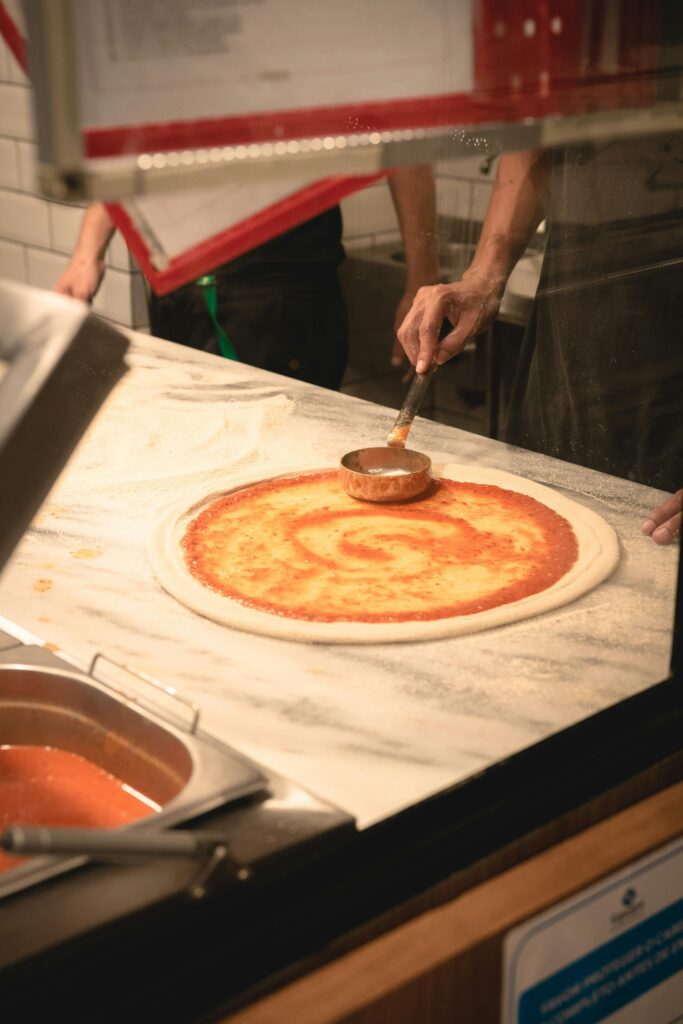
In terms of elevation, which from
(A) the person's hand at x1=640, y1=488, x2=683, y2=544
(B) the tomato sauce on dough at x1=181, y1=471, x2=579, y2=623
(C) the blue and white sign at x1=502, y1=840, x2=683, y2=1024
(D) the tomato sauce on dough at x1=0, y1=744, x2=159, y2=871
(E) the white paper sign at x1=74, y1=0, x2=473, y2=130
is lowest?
(C) the blue and white sign at x1=502, y1=840, x2=683, y2=1024

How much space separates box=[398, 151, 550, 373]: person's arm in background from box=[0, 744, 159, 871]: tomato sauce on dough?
0.83 metres

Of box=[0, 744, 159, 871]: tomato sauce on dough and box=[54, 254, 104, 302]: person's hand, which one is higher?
box=[54, 254, 104, 302]: person's hand

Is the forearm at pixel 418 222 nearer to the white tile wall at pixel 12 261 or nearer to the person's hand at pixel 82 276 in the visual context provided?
the person's hand at pixel 82 276

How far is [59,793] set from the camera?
0.92 m

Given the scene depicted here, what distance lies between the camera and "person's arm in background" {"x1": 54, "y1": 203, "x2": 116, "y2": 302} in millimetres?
2086

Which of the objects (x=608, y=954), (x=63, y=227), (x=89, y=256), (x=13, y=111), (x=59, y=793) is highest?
(x=13, y=111)

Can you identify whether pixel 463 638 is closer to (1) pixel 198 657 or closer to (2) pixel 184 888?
(1) pixel 198 657

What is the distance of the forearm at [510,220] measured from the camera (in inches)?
68.8

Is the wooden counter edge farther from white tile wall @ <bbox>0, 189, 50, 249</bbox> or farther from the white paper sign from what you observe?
white tile wall @ <bbox>0, 189, 50, 249</bbox>

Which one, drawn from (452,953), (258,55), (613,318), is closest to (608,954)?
(452,953)

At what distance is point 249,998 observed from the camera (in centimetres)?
73

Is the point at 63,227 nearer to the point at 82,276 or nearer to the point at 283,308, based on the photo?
the point at 283,308

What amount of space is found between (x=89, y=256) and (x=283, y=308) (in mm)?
519

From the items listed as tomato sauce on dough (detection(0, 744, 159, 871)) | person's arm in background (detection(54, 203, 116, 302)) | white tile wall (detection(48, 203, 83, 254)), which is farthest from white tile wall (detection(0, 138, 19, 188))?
tomato sauce on dough (detection(0, 744, 159, 871))
